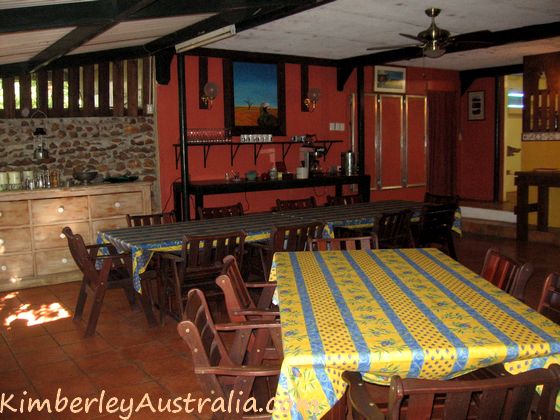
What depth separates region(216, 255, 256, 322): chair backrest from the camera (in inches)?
111

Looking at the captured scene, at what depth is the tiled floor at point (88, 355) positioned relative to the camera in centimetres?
364

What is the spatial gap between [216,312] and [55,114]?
3529 mm

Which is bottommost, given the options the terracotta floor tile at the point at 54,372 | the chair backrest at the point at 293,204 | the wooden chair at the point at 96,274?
the terracotta floor tile at the point at 54,372

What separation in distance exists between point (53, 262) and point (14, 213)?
0.70m

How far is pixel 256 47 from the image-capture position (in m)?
7.88

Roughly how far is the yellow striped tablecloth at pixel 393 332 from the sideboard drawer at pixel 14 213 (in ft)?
13.9

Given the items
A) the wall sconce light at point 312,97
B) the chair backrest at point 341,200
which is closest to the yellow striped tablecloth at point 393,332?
the chair backrest at point 341,200

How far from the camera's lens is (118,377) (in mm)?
3834

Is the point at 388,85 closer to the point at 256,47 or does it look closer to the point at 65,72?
the point at 256,47

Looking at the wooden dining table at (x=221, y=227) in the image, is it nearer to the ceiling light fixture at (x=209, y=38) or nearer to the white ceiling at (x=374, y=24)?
the ceiling light fixture at (x=209, y=38)

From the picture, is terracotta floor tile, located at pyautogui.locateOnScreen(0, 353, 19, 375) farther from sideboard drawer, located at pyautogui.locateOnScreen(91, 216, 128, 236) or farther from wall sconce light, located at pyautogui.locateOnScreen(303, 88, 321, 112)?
wall sconce light, located at pyautogui.locateOnScreen(303, 88, 321, 112)

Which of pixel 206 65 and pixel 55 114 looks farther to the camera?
pixel 206 65

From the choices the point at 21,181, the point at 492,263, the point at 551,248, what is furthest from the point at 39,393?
the point at 551,248

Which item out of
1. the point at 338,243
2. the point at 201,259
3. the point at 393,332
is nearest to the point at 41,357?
the point at 201,259
